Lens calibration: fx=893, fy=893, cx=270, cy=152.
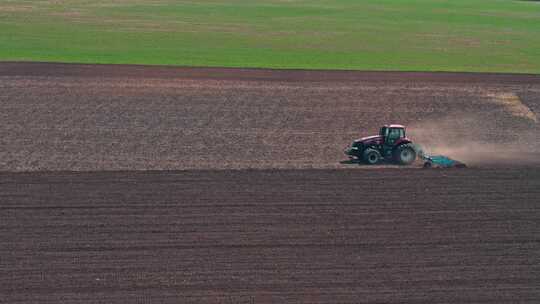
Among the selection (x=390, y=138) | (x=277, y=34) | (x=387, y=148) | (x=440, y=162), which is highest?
(x=277, y=34)

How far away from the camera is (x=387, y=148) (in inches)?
1425

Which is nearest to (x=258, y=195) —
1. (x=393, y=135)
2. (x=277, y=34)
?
(x=393, y=135)

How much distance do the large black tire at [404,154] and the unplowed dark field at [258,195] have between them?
97 cm

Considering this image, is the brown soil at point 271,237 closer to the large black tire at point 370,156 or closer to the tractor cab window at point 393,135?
the large black tire at point 370,156

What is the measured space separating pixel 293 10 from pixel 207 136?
200ft

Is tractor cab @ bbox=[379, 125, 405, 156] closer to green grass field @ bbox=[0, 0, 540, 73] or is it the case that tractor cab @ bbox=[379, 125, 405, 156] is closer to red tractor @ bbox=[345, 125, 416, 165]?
red tractor @ bbox=[345, 125, 416, 165]

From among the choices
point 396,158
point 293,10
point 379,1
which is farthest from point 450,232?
point 379,1

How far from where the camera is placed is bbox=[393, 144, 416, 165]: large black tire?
1410 inches

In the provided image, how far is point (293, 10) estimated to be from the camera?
100062 mm

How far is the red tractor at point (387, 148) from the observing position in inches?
1410

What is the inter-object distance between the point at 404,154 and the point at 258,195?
26.3 feet

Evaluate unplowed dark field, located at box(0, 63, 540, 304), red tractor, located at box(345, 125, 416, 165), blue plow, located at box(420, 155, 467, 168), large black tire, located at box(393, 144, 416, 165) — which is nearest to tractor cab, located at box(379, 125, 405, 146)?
red tractor, located at box(345, 125, 416, 165)

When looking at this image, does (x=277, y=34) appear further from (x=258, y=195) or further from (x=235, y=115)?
(x=258, y=195)

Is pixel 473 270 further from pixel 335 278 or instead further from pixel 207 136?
pixel 207 136
